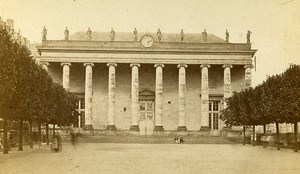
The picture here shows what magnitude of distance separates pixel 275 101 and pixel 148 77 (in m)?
28.0

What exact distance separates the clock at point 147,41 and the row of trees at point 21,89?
56.5 feet

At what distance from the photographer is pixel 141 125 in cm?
6191

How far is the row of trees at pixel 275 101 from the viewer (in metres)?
34.2

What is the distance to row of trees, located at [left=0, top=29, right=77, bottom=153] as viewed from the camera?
2617 centimetres

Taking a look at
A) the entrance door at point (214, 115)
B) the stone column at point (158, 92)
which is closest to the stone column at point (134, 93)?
the stone column at point (158, 92)

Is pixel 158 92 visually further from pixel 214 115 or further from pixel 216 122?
pixel 216 122

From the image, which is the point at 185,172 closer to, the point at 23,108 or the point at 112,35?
the point at 23,108

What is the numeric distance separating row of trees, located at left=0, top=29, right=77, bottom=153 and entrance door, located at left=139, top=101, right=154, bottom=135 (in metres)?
19.6

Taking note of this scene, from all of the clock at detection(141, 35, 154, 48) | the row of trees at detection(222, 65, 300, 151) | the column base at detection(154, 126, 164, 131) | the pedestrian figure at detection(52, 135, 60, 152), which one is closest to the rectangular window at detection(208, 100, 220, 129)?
the column base at detection(154, 126, 164, 131)

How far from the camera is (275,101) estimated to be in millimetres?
36125

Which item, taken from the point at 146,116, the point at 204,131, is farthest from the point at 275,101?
the point at 146,116

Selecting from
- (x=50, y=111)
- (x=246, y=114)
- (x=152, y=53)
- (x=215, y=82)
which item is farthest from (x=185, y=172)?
(x=215, y=82)

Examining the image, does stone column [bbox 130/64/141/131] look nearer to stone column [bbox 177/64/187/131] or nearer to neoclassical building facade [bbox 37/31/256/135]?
neoclassical building facade [bbox 37/31/256/135]

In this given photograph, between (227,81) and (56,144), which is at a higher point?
(227,81)
